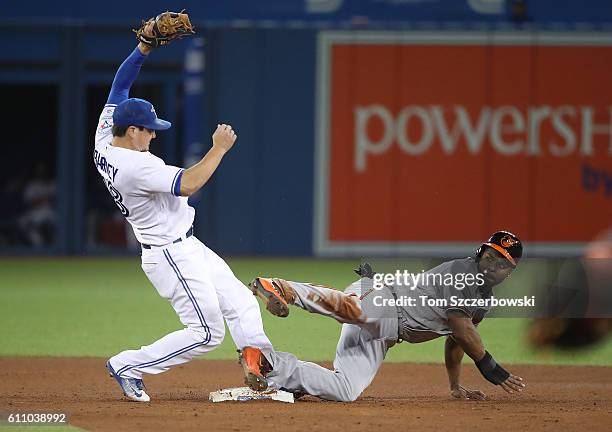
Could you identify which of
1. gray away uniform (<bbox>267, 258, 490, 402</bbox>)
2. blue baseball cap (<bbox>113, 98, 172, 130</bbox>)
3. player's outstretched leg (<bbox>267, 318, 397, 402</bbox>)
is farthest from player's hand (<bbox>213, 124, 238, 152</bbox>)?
player's outstretched leg (<bbox>267, 318, 397, 402</bbox>)

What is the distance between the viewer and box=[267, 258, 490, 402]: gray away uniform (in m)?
6.81

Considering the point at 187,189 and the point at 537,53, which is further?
the point at 537,53

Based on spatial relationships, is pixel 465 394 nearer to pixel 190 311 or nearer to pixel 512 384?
pixel 512 384

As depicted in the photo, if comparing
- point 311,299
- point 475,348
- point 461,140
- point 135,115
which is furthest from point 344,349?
point 461,140

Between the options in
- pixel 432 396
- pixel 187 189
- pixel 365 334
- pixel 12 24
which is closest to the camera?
pixel 187 189

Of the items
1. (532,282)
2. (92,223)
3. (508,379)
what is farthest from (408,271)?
(92,223)

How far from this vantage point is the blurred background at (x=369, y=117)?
17125 millimetres

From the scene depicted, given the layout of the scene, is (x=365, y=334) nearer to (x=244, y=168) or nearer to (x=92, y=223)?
(x=244, y=168)

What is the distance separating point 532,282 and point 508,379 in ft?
8.64

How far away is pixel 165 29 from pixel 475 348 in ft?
9.35

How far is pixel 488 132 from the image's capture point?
17.2 m

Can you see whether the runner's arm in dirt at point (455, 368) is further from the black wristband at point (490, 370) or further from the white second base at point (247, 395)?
the white second base at point (247, 395)

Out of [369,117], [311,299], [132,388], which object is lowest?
[132,388]

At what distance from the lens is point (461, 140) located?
17.2m
